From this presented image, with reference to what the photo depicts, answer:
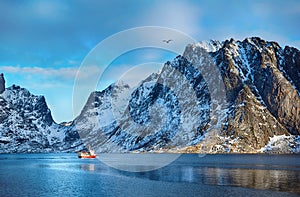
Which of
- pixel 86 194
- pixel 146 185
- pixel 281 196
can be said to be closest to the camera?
pixel 281 196

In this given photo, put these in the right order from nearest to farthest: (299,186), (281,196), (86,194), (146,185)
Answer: (281,196)
(86,194)
(299,186)
(146,185)

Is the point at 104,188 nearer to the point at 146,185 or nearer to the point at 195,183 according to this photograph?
the point at 146,185

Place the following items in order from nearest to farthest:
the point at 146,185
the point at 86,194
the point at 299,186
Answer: the point at 86,194
the point at 299,186
the point at 146,185

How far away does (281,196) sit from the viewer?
85.4m

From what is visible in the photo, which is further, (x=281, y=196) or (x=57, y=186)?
(x=57, y=186)

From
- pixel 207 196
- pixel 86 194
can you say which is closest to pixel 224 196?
pixel 207 196

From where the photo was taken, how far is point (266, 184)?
108m

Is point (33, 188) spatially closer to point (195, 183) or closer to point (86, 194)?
point (86, 194)

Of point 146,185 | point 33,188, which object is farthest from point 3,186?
point 146,185

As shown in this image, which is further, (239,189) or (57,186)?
(57,186)

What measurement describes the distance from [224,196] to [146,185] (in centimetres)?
2939

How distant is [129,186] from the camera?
10681 cm

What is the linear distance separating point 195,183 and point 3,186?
58.2 metres

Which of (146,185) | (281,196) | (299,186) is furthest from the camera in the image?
(146,185)
